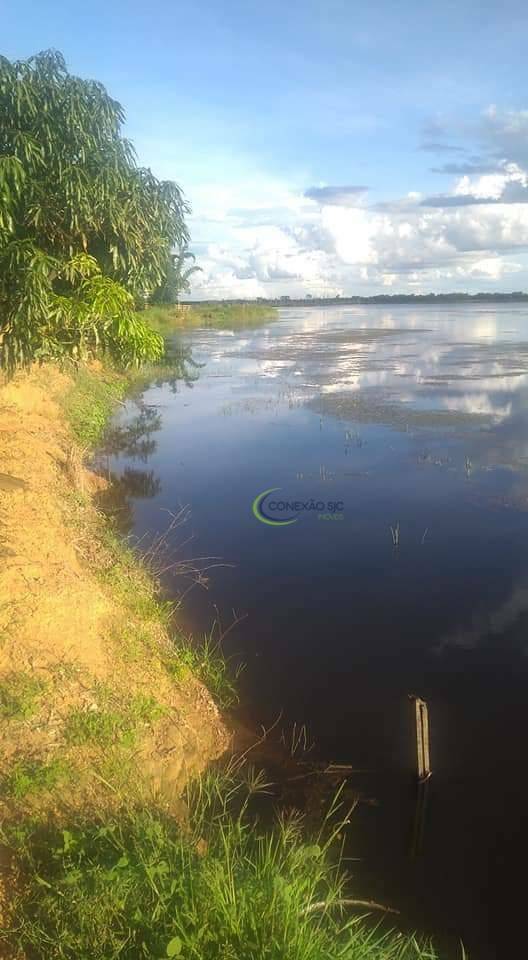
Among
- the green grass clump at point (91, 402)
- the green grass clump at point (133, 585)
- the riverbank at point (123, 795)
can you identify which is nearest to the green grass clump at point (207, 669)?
the riverbank at point (123, 795)

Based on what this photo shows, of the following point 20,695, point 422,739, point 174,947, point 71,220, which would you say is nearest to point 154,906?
point 174,947

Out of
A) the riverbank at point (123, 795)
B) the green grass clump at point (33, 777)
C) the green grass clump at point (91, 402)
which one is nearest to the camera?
the riverbank at point (123, 795)

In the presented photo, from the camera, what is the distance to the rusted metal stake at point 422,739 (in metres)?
4.94

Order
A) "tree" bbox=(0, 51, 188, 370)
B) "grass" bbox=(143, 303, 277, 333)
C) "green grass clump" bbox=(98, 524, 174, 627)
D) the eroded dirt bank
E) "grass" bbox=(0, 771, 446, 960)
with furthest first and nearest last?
"grass" bbox=(143, 303, 277, 333)
"green grass clump" bbox=(98, 524, 174, 627)
"tree" bbox=(0, 51, 188, 370)
the eroded dirt bank
"grass" bbox=(0, 771, 446, 960)

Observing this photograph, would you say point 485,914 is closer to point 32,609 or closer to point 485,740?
point 485,740

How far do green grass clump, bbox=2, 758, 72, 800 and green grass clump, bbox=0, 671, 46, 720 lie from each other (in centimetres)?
47

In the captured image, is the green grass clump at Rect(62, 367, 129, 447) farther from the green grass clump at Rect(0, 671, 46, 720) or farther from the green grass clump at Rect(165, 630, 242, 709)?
the green grass clump at Rect(0, 671, 46, 720)

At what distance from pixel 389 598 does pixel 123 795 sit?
4.97 meters

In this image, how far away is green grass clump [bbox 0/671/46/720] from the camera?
4.86 metres

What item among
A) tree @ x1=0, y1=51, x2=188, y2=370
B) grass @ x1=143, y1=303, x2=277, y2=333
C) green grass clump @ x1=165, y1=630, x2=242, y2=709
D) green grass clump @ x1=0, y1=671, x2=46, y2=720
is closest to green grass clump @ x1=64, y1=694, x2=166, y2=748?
green grass clump @ x1=0, y1=671, x2=46, y2=720

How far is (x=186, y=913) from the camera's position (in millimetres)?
3135

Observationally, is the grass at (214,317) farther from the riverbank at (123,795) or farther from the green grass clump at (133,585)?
the riverbank at (123,795)

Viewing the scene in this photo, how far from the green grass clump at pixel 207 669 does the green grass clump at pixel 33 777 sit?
1837 mm

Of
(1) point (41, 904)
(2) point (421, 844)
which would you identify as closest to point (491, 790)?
(2) point (421, 844)
